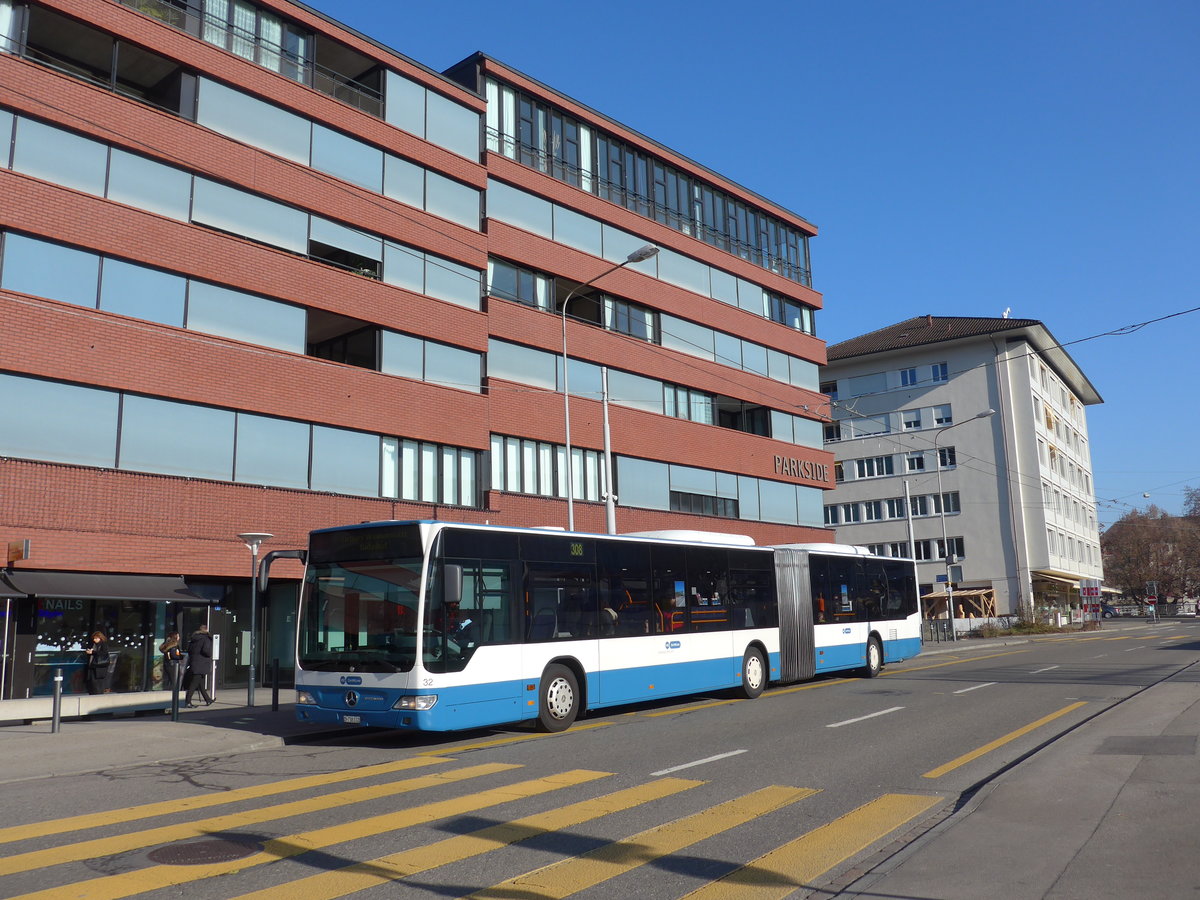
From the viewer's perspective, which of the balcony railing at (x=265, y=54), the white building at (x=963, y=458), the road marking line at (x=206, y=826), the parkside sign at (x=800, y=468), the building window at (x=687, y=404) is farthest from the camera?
the white building at (x=963, y=458)

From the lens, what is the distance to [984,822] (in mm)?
7398

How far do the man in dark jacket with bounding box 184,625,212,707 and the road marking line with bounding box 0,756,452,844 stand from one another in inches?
337

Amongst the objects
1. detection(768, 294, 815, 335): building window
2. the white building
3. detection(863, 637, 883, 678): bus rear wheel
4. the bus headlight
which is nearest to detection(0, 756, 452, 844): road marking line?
the bus headlight

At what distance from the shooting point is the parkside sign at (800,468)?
130 ft

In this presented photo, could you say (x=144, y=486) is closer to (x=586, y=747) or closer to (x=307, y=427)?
(x=307, y=427)

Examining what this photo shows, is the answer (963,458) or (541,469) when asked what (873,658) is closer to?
(541,469)

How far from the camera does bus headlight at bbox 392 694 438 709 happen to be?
12211mm

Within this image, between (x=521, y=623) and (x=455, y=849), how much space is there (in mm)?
6848

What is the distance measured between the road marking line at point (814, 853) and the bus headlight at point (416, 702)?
227 inches

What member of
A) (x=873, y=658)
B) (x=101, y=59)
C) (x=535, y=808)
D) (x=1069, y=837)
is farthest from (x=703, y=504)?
(x=1069, y=837)

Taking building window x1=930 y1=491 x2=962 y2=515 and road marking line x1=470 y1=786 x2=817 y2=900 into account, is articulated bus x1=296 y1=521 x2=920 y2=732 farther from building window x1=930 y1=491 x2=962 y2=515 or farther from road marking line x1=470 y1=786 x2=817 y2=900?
building window x1=930 y1=491 x2=962 y2=515

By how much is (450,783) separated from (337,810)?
1.53 metres

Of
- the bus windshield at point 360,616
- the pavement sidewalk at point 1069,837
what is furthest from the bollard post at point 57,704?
the pavement sidewalk at point 1069,837

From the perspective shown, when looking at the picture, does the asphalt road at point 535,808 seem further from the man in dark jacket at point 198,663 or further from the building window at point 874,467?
the building window at point 874,467
